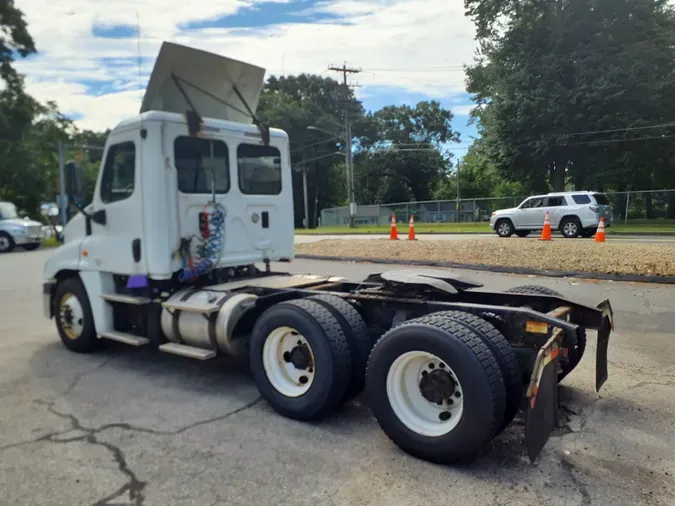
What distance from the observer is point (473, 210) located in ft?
117

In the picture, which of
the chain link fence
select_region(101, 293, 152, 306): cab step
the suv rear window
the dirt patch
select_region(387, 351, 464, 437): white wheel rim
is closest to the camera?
select_region(387, 351, 464, 437): white wheel rim

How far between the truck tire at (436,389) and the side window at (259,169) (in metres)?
2.99

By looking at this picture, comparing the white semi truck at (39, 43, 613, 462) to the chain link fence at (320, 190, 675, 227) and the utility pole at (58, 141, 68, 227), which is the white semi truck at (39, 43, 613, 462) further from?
the chain link fence at (320, 190, 675, 227)

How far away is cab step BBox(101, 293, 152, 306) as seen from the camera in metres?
5.54

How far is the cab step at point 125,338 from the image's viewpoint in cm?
545

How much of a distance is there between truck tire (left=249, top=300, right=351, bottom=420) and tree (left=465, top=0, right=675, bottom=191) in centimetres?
2824

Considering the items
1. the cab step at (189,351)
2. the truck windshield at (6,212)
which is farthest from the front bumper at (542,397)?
the truck windshield at (6,212)

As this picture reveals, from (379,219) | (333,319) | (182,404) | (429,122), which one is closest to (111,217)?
(182,404)

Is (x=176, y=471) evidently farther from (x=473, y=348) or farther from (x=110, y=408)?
(x=473, y=348)

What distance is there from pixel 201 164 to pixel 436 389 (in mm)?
3404

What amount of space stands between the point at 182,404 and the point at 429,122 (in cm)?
7350

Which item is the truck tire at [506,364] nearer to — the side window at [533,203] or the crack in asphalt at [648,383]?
the crack in asphalt at [648,383]

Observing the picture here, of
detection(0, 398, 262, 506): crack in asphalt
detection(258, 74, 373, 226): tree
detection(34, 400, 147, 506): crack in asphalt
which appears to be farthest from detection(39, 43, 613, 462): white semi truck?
detection(258, 74, 373, 226): tree

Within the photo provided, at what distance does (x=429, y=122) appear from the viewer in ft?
243
